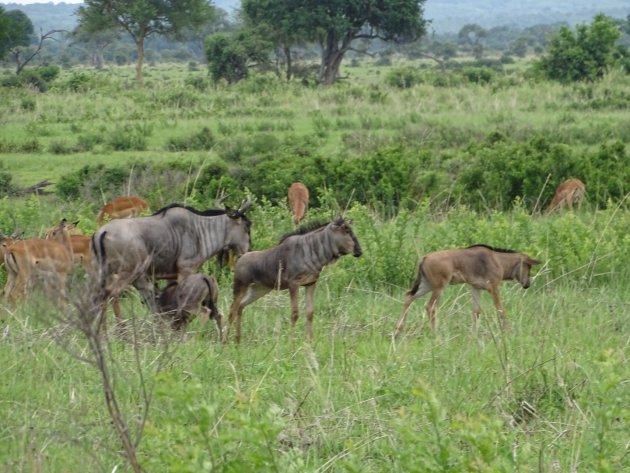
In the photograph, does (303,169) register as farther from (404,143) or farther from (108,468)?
(108,468)

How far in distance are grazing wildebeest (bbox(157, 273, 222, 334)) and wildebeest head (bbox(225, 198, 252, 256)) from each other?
86cm

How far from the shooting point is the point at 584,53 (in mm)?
29125

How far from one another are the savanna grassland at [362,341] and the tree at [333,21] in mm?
17442

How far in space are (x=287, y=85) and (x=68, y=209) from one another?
18734mm

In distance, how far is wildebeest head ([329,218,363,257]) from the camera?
23.0ft

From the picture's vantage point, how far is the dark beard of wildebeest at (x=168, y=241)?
7.16m

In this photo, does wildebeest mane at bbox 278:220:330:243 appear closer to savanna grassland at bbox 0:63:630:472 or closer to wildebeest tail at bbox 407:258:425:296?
savanna grassland at bbox 0:63:630:472

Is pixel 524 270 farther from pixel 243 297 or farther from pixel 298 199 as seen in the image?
pixel 298 199

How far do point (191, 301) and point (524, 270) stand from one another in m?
2.19

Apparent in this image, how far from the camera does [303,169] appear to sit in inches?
551

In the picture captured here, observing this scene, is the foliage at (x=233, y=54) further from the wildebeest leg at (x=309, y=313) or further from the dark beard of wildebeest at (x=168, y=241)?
the wildebeest leg at (x=309, y=313)

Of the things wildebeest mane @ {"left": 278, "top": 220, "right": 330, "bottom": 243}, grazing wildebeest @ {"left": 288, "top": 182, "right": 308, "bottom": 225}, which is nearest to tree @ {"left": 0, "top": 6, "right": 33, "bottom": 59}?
grazing wildebeest @ {"left": 288, "top": 182, "right": 308, "bottom": 225}

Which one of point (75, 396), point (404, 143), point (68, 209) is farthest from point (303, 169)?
point (75, 396)

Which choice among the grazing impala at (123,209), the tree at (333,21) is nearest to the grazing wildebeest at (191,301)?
the grazing impala at (123,209)
